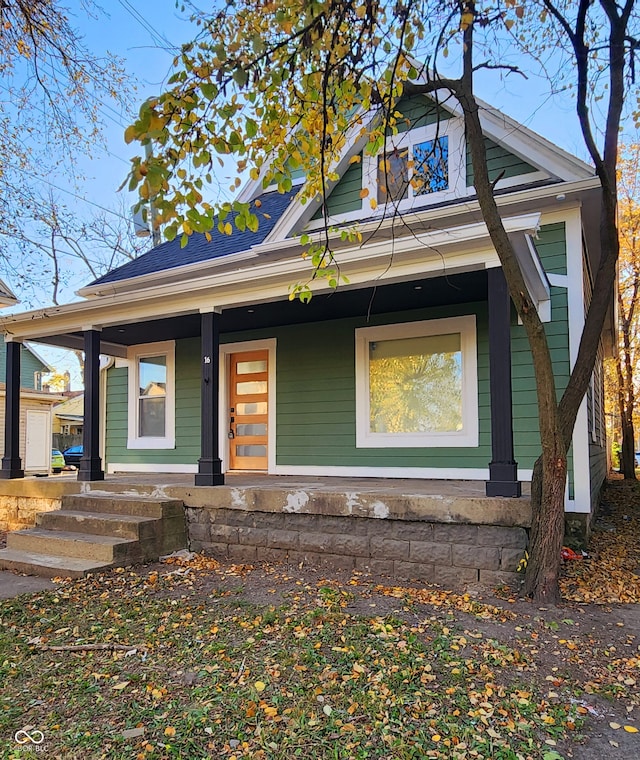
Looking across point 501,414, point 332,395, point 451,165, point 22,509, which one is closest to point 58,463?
point 22,509

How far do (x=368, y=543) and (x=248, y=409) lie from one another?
12.7ft

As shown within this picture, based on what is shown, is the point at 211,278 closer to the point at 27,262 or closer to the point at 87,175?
the point at 87,175

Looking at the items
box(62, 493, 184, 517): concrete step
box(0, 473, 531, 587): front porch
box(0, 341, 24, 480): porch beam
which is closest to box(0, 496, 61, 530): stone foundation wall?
box(0, 341, 24, 480): porch beam

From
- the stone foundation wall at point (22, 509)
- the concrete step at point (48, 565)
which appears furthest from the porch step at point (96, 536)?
the stone foundation wall at point (22, 509)

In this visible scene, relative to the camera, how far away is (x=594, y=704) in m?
2.54

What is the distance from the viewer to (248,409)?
8.04m

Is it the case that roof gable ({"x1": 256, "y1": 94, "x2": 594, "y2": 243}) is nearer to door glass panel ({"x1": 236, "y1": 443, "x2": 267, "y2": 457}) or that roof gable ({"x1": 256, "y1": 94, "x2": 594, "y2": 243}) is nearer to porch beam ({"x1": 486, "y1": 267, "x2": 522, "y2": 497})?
porch beam ({"x1": 486, "y1": 267, "x2": 522, "y2": 497})

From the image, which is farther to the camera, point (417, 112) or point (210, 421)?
point (417, 112)

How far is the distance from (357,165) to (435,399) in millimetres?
3324

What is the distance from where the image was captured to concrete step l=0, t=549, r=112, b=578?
14.6ft

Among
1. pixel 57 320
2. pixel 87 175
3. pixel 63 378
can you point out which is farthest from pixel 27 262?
pixel 63 378

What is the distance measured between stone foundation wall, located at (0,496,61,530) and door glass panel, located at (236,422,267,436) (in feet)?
8.53

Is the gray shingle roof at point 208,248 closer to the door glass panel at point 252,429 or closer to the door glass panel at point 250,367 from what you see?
the door glass panel at point 250,367

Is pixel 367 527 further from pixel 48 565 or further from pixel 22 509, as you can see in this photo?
pixel 22 509
